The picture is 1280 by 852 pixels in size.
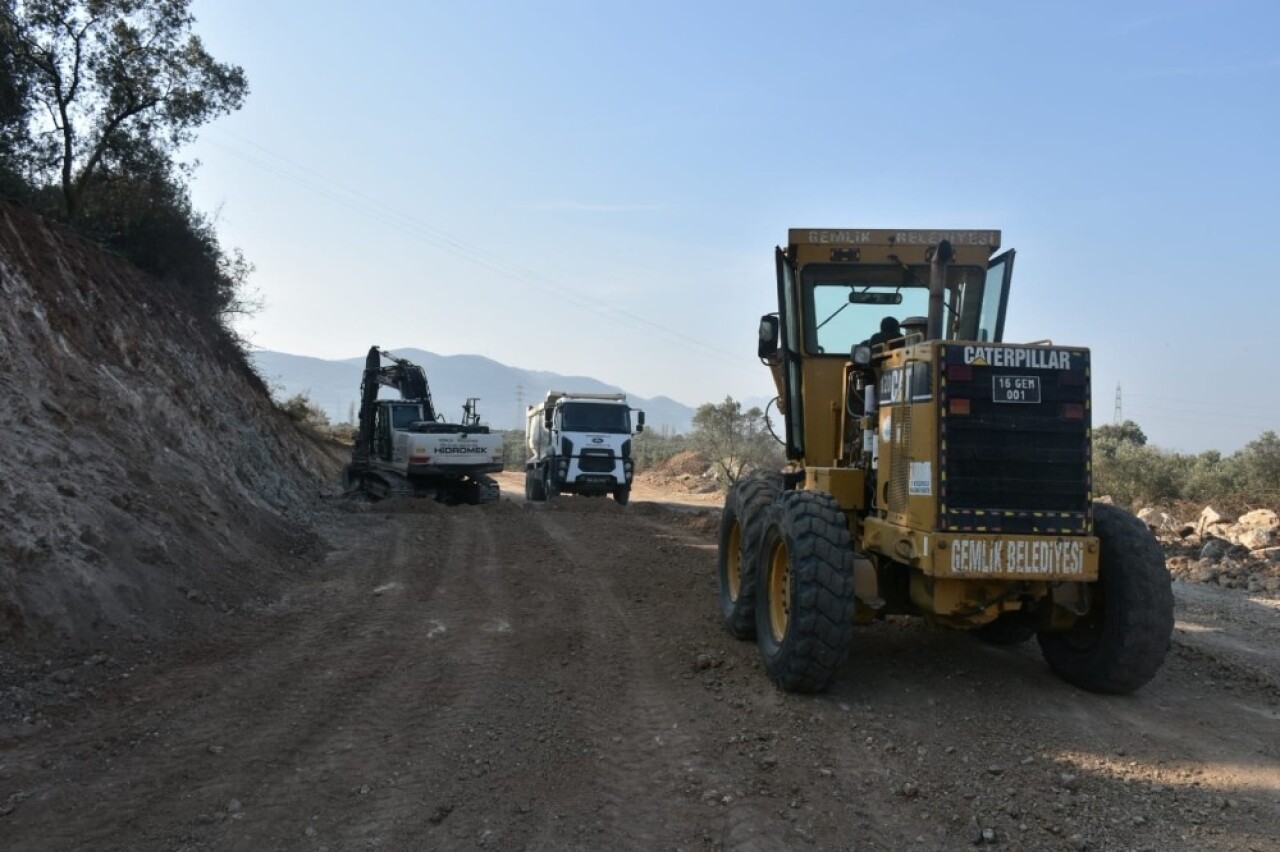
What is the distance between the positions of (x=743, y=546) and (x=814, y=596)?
Answer: 1.73 m

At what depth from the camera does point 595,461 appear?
72.2 ft

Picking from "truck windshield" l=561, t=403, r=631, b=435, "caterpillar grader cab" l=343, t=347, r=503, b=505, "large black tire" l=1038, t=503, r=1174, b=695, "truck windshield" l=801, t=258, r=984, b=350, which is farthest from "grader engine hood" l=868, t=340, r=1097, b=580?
"truck windshield" l=561, t=403, r=631, b=435

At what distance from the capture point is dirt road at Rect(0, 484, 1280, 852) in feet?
13.5

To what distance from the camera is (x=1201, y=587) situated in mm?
11266

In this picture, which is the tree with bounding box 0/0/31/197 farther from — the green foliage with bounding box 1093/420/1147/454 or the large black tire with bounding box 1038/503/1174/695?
the green foliage with bounding box 1093/420/1147/454

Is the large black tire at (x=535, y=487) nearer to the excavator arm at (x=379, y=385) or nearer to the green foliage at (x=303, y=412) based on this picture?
the excavator arm at (x=379, y=385)

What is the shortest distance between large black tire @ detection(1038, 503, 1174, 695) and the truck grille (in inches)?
644

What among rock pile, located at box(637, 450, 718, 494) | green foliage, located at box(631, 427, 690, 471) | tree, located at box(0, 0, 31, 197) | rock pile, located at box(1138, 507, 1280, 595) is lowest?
rock pile, located at box(1138, 507, 1280, 595)

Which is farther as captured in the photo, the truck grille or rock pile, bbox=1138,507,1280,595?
the truck grille

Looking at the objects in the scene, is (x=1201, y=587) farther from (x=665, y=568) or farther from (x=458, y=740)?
(x=458, y=740)

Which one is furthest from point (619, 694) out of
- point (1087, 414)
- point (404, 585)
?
point (404, 585)

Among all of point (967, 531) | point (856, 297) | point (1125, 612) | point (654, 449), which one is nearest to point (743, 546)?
point (967, 531)

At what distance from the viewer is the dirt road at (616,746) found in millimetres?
4105

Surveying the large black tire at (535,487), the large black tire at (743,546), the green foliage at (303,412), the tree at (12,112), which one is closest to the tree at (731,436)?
the large black tire at (535,487)
